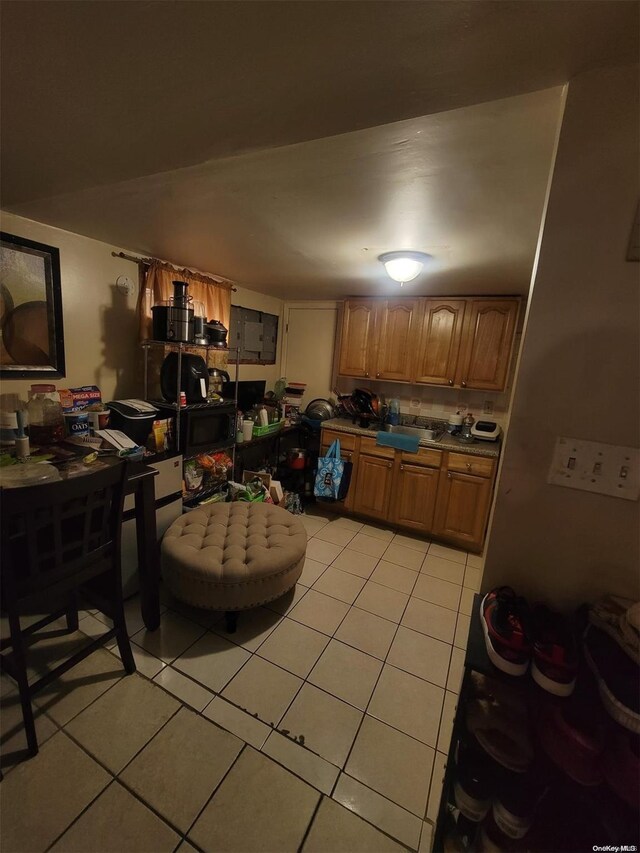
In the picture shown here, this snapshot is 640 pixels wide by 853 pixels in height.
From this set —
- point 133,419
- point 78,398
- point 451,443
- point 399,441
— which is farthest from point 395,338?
point 78,398

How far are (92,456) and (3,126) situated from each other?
120cm

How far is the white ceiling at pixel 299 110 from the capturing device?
60 cm

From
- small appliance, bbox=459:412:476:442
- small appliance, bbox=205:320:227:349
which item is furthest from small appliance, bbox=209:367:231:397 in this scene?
small appliance, bbox=459:412:476:442

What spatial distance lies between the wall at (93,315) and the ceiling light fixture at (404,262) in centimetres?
179

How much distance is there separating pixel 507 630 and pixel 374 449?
2.16 meters

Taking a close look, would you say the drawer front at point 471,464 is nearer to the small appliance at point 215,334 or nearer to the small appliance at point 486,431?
→ the small appliance at point 486,431

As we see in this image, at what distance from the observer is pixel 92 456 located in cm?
155

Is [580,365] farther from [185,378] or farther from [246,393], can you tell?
[246,393]

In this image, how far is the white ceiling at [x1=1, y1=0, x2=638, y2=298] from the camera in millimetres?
604

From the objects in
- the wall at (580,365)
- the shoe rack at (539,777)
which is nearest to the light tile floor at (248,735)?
the shoe rack at (539,777)

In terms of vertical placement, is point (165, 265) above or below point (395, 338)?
above

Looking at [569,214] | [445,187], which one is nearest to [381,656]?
[569,214]

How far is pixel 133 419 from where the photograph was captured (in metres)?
1.95

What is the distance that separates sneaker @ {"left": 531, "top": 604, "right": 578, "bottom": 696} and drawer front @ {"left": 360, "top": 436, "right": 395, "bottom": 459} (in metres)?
2.06
